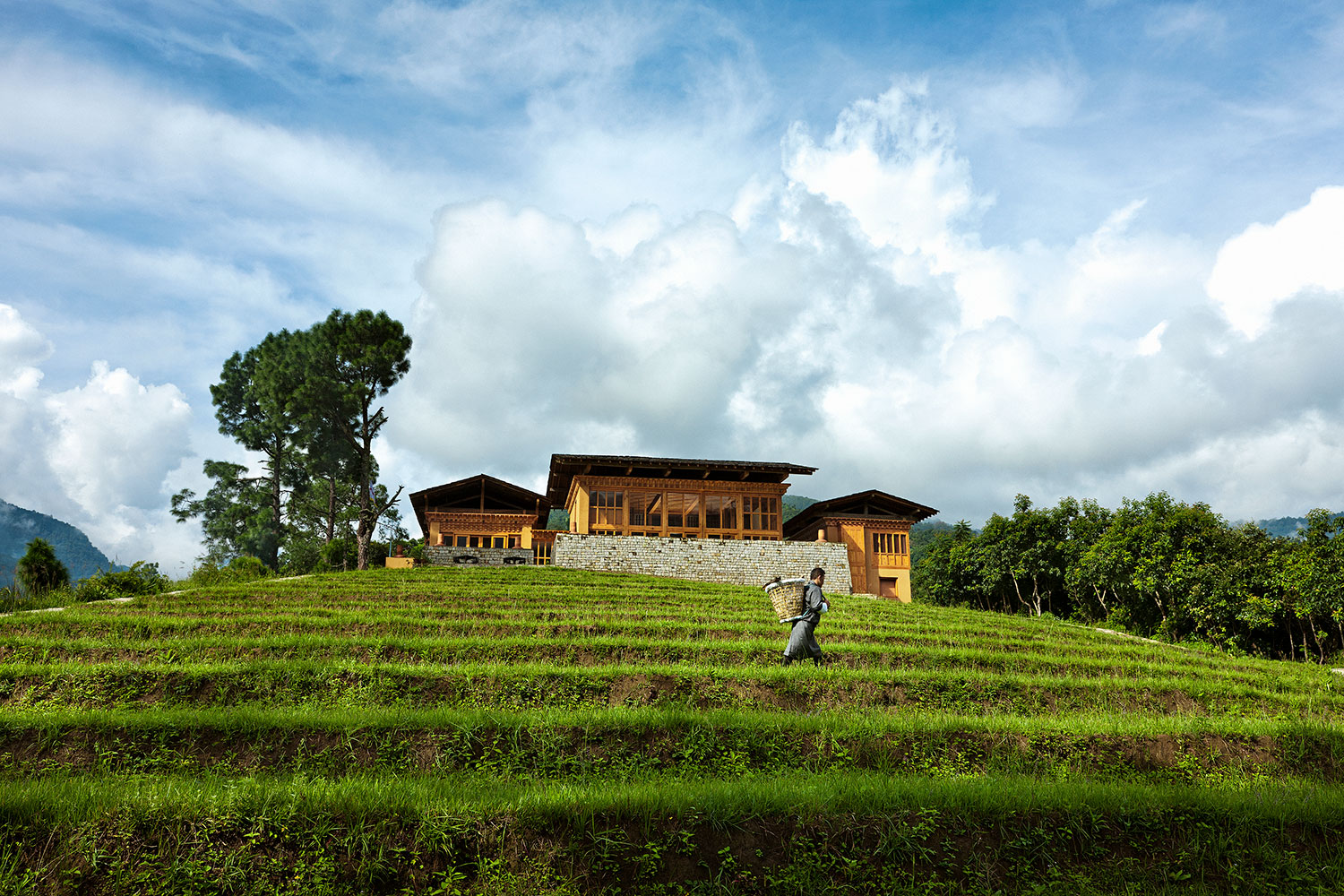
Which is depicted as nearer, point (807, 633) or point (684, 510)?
point (807, 633)

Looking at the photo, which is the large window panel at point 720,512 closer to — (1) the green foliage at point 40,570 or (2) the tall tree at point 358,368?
(2) the tall tree at point 358,368

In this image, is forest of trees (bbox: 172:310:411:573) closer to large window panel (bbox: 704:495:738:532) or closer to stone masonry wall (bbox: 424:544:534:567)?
stone masonry wall (bbox: 424:544:534:567)

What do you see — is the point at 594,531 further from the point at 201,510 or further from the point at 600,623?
the point at 201,510

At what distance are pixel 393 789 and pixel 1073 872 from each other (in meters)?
5.87

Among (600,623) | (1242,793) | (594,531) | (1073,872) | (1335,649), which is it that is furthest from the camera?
(594,531)

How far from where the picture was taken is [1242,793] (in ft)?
24.6

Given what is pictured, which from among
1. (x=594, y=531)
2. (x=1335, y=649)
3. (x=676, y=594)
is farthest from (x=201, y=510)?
(x=1335, y=649)

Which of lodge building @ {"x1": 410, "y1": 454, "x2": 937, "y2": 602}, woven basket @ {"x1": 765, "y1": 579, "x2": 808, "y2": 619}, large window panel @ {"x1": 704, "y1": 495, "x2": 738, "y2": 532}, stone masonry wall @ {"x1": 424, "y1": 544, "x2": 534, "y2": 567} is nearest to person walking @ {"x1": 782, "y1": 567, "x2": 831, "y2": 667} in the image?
woven basket @ {"x1": 765, "y1": 579, "x2": 808, "y2": 619}

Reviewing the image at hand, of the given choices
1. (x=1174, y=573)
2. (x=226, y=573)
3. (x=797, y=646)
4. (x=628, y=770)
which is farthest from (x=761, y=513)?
(x=628, y=770)

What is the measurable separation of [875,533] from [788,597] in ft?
95.3

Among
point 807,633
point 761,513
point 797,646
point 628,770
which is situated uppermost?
point 761,513

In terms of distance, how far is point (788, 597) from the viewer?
1262cm

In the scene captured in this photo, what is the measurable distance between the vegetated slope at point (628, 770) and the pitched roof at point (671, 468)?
22230mm

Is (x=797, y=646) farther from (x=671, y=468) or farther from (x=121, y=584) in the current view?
(x=671, y=468)
